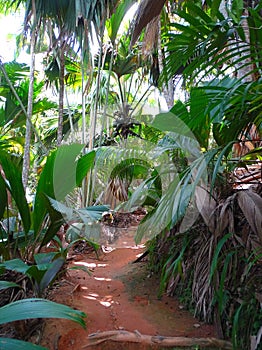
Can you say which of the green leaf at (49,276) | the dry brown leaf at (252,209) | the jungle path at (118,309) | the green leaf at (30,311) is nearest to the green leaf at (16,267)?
the green leaf at (49,276)

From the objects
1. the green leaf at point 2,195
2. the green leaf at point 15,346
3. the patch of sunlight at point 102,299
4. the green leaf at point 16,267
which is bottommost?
the patch of sunlight at point 102,299

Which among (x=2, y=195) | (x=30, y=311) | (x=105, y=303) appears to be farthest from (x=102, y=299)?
(x=30, y=311)

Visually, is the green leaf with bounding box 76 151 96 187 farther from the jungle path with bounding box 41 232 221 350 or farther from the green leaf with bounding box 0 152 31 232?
the jungle path with bounding box 41 232 221 350

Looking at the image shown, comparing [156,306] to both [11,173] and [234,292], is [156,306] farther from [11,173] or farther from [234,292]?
[11,173]

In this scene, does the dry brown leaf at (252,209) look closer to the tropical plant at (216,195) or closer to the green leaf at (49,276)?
the tropical plant at (216,195)

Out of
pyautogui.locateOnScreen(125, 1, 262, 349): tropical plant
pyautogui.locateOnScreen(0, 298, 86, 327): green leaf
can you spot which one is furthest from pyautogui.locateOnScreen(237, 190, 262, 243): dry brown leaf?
pyautogui.locateOnScreen(0, 298, 86, 327): green leaf

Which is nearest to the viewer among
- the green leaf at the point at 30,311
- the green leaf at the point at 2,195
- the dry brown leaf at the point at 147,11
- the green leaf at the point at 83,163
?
the green leaf at the point at 30,311

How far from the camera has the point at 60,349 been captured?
192cm

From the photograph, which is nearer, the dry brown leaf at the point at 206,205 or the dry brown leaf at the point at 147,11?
the dry brown leaf at the point at 147,11

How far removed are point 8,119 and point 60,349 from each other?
499cm

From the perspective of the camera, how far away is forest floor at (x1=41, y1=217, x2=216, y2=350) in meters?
1.98

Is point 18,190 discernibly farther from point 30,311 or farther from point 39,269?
point 30,311

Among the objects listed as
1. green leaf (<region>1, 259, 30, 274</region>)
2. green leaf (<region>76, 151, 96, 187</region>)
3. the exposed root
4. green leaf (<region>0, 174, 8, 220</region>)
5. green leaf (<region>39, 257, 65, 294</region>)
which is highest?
green leaf (<region>76, 151, 96, 187</region>)

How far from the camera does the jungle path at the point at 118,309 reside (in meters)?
1.98
